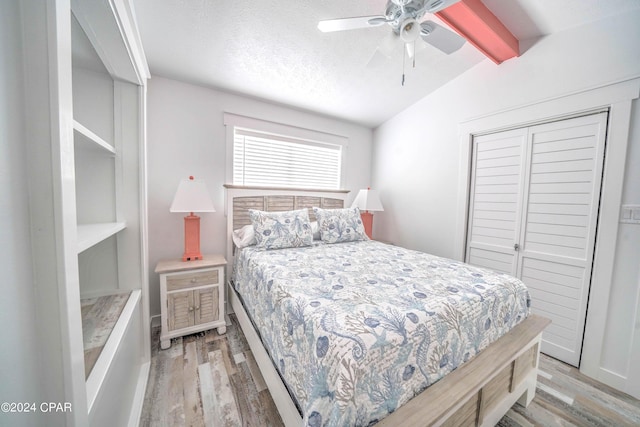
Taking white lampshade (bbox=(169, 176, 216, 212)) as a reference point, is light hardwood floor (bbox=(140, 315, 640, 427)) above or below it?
below

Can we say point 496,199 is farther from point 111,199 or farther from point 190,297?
point 111,199

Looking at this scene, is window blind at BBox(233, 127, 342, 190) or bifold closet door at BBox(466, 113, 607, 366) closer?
bifold closet door at BBox(466, 113, 607, 366)

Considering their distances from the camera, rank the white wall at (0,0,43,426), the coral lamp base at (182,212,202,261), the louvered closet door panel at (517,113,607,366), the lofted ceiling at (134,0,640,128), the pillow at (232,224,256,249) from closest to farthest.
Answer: the white wall at (0,0,43,426)
the lofted ceiling at (134,0,640,128)
the louvered closet door panel at (517,113,607,366)
the coral lamp base at (182,212,202,261)
the pillow at (232,224,256,249)

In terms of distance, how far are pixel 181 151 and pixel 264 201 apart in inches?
38.8

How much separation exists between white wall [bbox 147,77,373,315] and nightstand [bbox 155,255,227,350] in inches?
13.9

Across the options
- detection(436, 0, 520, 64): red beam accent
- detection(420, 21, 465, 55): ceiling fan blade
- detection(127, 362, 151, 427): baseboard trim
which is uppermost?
detection(436, 0, 520, 64): red beam accent

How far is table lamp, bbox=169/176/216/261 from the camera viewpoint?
2.04 meters

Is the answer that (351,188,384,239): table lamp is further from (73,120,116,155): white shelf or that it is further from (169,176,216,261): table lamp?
(73,120,116,155): white shelf

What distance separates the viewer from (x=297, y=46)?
1927mm

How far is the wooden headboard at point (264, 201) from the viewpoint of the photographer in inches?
98.7

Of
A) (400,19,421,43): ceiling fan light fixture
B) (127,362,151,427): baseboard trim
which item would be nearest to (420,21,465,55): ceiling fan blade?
(400,19,421,43): ceiling fan light fixture

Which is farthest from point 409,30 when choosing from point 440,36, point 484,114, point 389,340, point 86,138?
point 86,138

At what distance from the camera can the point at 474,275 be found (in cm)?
157

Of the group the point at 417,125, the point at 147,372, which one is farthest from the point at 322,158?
the point at 147,372
